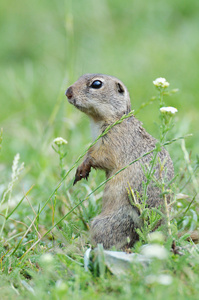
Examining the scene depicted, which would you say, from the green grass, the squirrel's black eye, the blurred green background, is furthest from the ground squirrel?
the blurred green background

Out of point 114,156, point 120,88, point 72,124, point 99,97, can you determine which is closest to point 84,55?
point 72,124

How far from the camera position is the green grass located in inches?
107

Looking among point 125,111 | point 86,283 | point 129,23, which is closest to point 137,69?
point 129,23

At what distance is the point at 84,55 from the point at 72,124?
361cm

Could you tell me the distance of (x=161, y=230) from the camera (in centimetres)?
328

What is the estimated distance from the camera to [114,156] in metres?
3.71

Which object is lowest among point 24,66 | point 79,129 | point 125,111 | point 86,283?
point 86,283

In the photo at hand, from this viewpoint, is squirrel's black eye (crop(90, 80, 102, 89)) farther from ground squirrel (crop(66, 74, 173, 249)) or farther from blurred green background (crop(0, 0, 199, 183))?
blurred green background (crop(0, 0, 199, 183))

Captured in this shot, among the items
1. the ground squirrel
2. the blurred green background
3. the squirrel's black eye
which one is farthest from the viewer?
the blurred green background

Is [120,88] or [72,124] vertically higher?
[72,124]

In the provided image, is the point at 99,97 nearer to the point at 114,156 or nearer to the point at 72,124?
the point at 114,156

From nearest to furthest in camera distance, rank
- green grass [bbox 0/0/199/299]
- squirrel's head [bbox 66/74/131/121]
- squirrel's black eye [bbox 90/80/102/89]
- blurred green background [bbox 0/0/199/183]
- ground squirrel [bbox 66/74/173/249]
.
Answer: green grass [bbox 0/0/199/299], ground squirrel [bbox 66/74/173/249], squirrel's head [bbox 66/74/131/121], squirrel's black eye [bbox 90/80/102/89], blurred green background [bbox 0/0/199/183]

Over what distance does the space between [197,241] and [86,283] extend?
0.95 meters

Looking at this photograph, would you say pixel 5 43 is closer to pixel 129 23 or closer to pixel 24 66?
pixel 24 66
